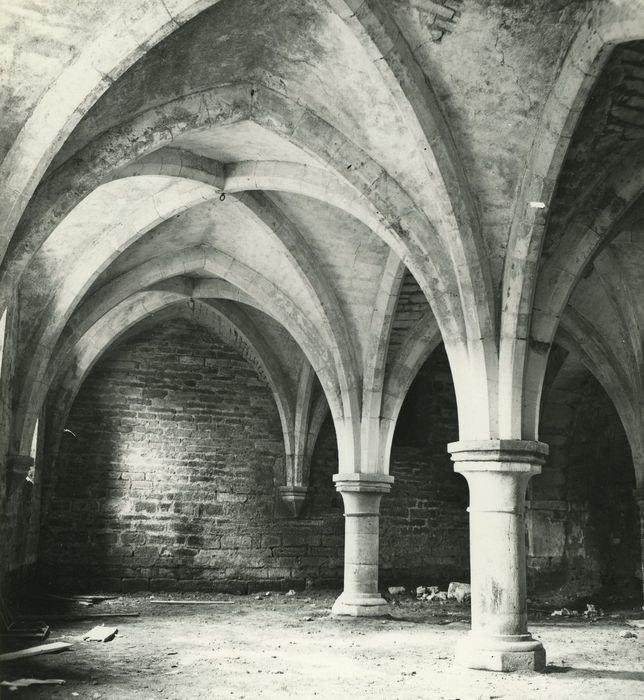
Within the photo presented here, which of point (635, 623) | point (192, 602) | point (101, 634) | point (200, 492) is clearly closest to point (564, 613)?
point (635, 623)

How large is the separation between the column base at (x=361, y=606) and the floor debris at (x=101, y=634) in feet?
8.66

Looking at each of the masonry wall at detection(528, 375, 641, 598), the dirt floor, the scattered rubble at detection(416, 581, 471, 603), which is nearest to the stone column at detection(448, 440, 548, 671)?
the dirt floor

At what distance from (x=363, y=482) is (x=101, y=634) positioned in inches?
131

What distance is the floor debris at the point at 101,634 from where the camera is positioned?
6676 mm

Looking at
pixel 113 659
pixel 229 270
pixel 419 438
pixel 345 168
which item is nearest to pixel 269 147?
pixel 345 168

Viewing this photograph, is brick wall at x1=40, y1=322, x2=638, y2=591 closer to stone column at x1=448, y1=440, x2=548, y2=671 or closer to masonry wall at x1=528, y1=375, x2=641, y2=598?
masonry wall at x1=528, y1=375, x2=641, y2=598

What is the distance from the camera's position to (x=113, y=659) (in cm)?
582

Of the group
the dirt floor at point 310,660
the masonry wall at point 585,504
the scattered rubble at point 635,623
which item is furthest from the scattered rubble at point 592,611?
the masonry wall at point 585,504

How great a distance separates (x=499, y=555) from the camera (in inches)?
218

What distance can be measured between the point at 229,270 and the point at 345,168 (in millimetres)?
3693

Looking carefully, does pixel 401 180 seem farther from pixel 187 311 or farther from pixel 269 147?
pixel 187 311

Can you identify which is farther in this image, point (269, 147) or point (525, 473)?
point (269, 147)

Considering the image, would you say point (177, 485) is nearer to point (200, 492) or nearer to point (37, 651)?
point (200, 492)

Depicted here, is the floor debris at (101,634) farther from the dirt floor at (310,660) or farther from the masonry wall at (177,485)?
the masonry wall at (177,485)
